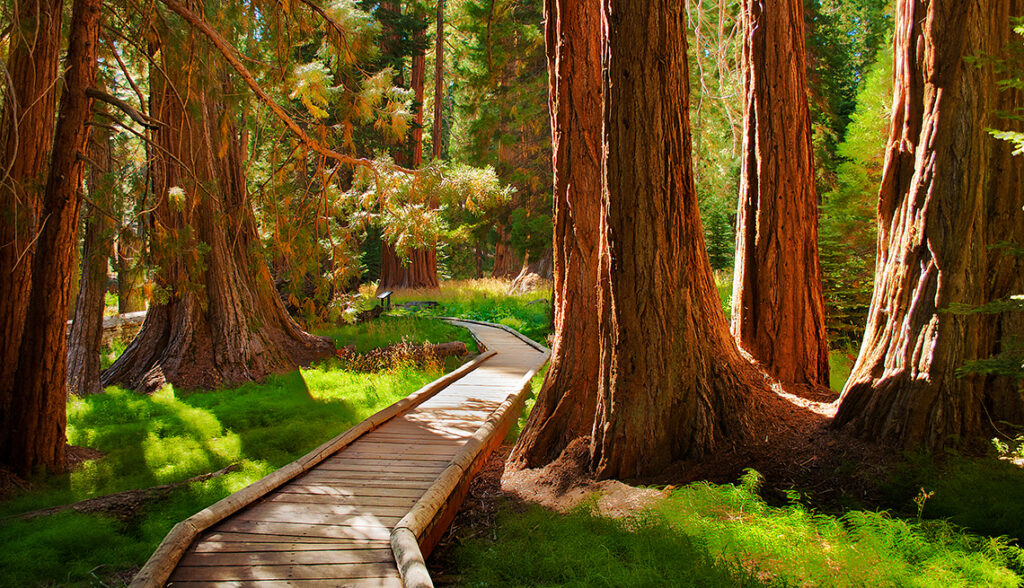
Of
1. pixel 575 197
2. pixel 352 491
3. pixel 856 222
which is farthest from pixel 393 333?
pixel 856 222

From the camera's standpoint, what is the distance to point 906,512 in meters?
3.54

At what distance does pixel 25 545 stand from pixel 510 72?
76.9 feet

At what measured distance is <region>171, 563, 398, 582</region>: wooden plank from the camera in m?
3.45

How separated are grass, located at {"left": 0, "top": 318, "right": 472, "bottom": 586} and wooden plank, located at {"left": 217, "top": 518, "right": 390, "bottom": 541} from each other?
0.64 m

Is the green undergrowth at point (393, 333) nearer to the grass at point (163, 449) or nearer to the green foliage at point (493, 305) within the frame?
the green foliage at point (493, 305)

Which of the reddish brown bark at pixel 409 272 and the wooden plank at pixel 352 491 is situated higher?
the reddish brown bark at pixel 409 272

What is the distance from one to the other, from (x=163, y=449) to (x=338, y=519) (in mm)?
3397

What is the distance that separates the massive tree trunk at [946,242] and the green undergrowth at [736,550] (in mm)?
929

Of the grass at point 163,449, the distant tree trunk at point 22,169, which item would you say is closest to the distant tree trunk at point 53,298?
the distant tree trunk at point 22,169

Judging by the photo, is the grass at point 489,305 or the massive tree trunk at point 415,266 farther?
the massive tree trunk at point 415,266

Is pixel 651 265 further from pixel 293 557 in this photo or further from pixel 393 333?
pixel 393 333

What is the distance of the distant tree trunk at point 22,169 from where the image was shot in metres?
5.62

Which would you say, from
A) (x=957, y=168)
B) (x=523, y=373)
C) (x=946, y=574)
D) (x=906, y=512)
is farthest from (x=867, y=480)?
(x=523, y=373)

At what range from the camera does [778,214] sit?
20.4 ft
